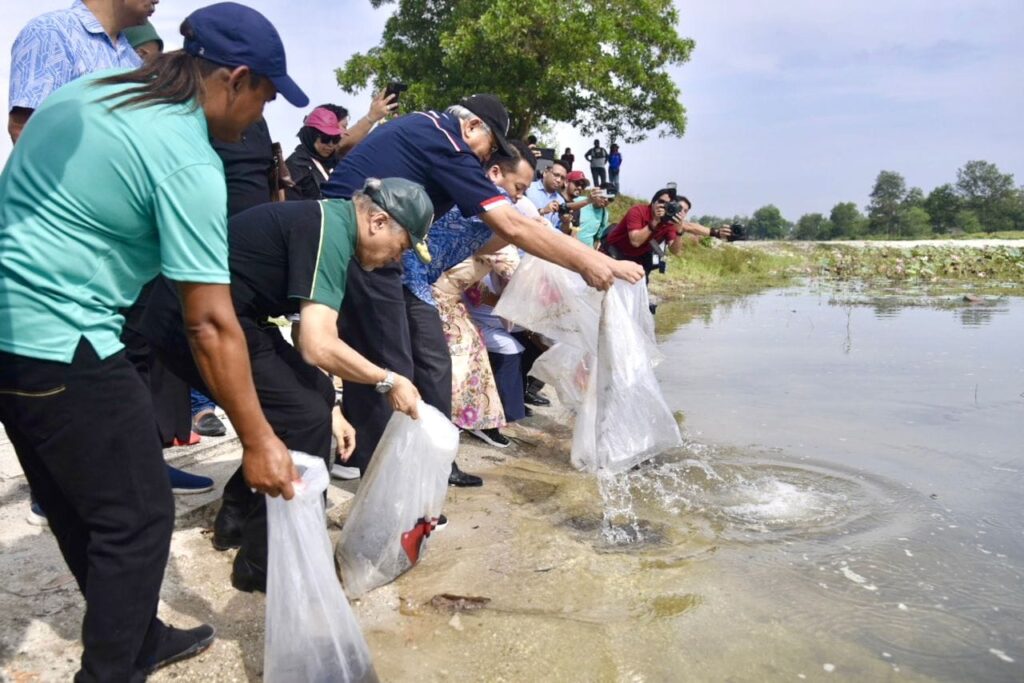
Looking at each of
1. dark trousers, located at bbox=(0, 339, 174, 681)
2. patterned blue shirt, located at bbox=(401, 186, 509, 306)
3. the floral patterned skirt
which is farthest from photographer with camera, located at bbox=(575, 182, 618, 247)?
dark trousers, located at bbox=(0, 339, 174, 681)

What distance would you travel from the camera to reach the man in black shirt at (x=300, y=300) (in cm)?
235

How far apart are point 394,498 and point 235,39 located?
149cm

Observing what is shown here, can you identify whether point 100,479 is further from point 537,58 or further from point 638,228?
point 537,58

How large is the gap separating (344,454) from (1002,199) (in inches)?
2855

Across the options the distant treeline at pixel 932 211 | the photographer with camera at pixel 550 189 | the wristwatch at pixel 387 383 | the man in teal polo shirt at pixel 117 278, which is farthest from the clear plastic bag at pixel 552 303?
the distant treeline at pixel 932 211

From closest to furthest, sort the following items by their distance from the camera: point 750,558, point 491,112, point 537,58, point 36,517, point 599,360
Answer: point 36,517, point 750,558, point 491,112, point 599,360, point 537,58

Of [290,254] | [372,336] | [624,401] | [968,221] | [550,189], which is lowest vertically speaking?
[624,401]

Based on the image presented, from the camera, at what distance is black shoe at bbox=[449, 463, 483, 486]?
3736 mm

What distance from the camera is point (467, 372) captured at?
4.17 m

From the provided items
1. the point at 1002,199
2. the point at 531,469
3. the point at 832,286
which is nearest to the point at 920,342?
the point at 531,469

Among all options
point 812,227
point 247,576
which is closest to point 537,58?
point 247,576

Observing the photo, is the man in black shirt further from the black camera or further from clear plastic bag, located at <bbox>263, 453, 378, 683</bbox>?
the black camera

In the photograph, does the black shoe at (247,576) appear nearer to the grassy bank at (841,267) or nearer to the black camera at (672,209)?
the black camera at (672,209)

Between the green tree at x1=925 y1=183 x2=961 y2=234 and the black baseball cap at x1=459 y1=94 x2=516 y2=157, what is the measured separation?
65086 mm
